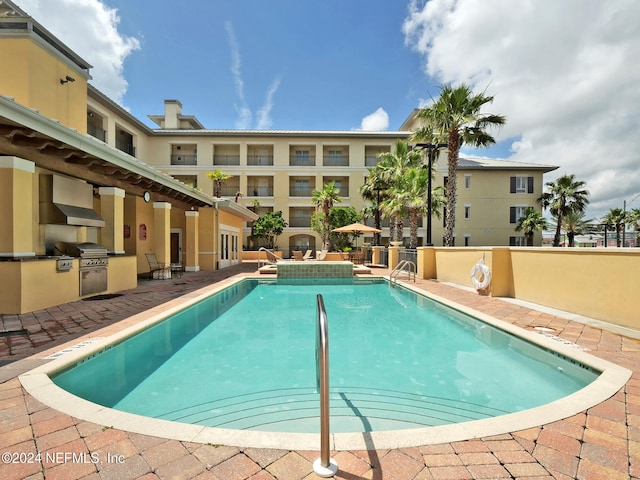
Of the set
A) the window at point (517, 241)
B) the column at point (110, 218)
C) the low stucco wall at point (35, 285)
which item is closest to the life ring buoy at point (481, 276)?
the low stucco wall at point (35, 285)

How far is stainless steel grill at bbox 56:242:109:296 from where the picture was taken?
7.88m

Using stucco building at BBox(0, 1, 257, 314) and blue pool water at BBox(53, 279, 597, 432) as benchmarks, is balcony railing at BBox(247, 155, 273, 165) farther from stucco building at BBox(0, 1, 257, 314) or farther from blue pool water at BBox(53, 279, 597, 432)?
blue pool water at BBox(53, 279, 597, 432)

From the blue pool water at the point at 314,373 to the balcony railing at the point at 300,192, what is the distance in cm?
2408

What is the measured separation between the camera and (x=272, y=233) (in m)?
26.6

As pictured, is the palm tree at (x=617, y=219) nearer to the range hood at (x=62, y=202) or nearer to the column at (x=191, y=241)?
the column at (x=191, y=241)

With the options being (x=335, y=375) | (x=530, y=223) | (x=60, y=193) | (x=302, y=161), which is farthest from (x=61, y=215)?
(x=530, y=223)

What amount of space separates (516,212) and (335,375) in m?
32.1

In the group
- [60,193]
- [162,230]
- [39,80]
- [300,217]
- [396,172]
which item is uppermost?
[39,80]

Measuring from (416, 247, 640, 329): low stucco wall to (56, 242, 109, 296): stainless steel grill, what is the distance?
35.3ft

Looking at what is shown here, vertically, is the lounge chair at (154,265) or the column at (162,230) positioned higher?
the column at (162,230)

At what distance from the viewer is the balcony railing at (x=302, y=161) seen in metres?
30.3

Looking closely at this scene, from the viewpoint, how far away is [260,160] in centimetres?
3006

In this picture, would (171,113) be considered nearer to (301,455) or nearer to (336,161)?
(336,161)

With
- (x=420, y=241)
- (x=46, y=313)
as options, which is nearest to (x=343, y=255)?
(x=420, y=241)
